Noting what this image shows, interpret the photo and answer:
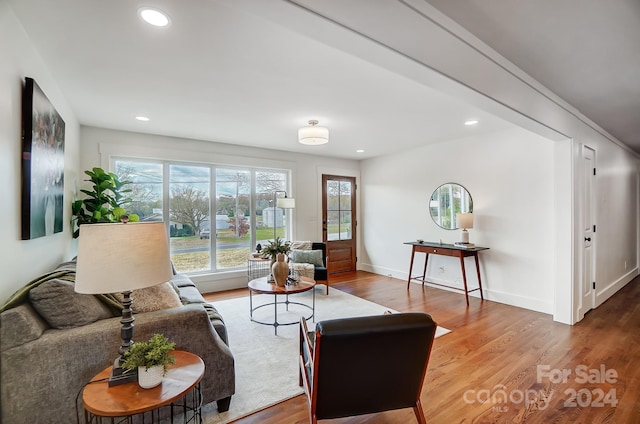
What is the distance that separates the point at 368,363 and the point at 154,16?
229 centimetres

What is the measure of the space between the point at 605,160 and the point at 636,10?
356 centimetres

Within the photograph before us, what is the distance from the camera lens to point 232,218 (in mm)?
5109

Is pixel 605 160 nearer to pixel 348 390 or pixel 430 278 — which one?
pixel 430 278

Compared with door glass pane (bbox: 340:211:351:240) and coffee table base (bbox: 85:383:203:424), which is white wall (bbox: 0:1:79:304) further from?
door glass pane (bbox: 340:211:351:240)

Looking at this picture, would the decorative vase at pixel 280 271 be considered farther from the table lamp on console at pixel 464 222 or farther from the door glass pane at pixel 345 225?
the door glass pane at pixel 345 225

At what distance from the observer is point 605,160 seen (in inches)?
169

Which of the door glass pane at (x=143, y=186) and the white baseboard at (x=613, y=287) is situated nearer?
the white baseboard at (x=613, y=287)

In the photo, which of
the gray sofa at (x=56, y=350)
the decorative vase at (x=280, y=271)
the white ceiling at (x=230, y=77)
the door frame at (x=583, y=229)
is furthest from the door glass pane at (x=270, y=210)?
the door frame at (x=583, y=229)

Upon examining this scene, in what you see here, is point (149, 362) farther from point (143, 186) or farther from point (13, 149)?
point (143, 186)

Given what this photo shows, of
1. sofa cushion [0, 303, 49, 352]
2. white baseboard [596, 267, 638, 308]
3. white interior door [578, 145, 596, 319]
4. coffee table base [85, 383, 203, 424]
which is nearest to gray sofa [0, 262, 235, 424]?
sofa cushion [0, 303, 49, 352]

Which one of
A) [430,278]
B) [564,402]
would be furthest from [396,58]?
[430,278]

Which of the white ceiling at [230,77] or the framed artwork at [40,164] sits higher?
the white ceiling at [230,77]

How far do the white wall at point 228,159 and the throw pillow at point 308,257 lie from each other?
2.75 feet

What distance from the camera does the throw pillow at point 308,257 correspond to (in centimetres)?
479
